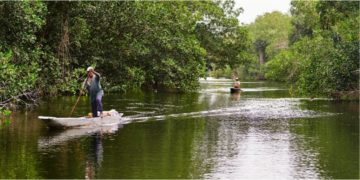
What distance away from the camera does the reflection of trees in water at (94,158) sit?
13328 mm

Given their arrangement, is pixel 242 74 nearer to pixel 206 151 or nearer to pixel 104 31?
pixel 104 31

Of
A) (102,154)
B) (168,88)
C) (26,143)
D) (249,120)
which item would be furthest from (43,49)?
(168,88)

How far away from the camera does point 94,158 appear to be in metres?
15.4

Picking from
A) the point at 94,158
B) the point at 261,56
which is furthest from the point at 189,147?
the point at 261,56

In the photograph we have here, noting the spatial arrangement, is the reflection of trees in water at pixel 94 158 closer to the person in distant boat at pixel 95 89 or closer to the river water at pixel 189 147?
the river water at pixel 189 147

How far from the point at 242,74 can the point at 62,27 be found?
318ft

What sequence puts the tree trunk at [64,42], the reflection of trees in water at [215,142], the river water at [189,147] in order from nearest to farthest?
the river water at [189,147] < the reflection of trees in water at [215,142] < the tree trunk at [64,42]

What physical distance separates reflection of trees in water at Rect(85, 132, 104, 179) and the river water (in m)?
0.02

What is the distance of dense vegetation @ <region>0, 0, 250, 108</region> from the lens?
2423 centimetres

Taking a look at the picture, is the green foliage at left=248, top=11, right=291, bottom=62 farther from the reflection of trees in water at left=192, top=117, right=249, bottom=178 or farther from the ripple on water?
the reflection of trees in water at left=192, top=117, right=249, bottom=178

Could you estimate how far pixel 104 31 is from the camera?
3538cm

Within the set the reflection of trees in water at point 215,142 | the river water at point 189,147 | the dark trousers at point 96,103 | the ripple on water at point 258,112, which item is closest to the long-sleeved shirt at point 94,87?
the dark trousers at point 96,103

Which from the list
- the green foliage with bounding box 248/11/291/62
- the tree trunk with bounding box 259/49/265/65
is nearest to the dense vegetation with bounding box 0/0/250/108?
the green foliage with bounding box 248/11/291/62

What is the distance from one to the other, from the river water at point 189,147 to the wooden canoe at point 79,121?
45 centimetres
